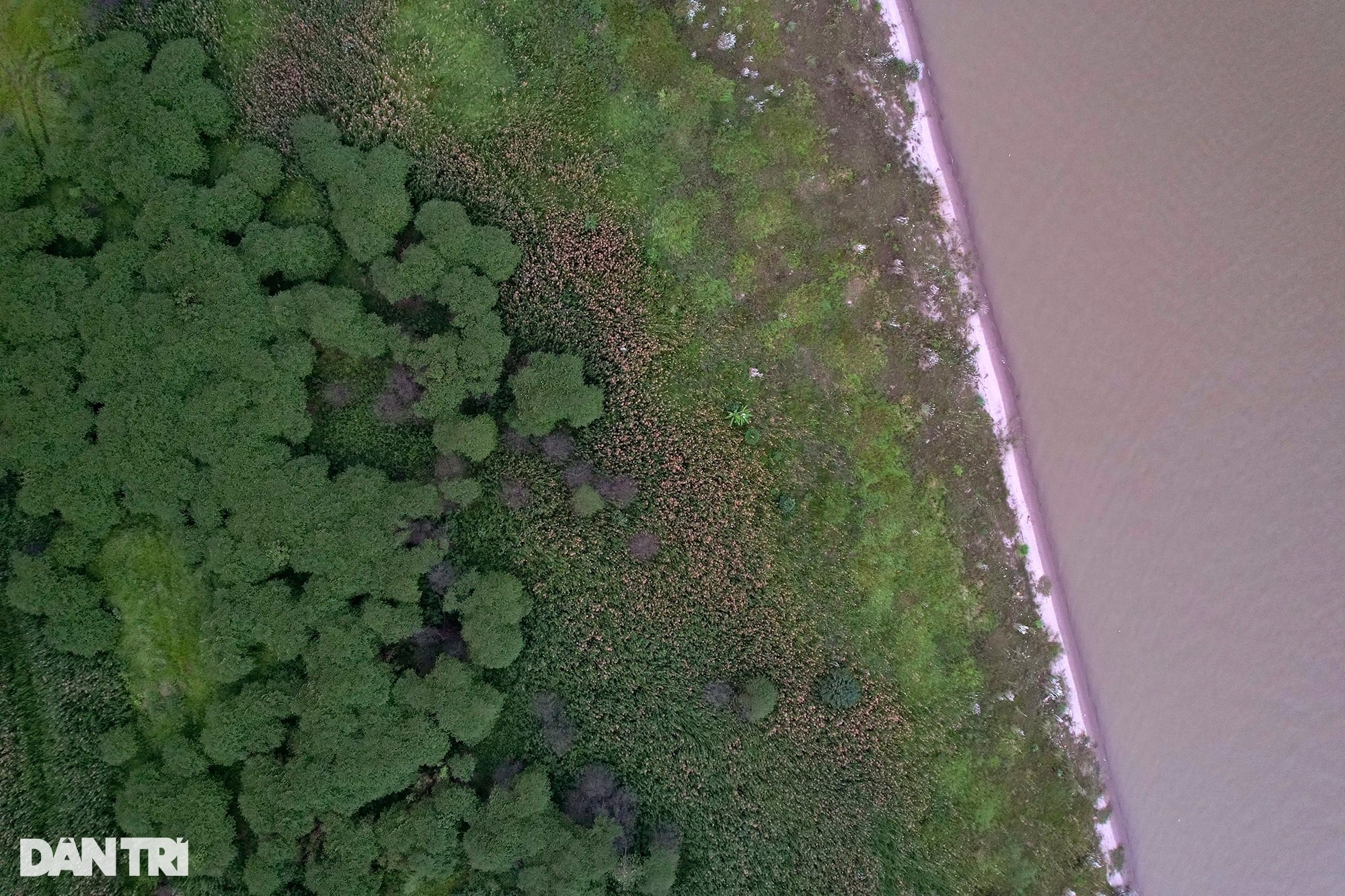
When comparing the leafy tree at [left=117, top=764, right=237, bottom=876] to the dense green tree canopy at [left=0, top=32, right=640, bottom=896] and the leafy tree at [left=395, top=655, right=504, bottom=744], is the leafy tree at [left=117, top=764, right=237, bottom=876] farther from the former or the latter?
the leafy tree at [left=395, top=655, right=504, bottom=744]

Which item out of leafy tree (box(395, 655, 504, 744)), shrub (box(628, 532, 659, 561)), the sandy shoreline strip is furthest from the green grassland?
the sandy shoreline strip

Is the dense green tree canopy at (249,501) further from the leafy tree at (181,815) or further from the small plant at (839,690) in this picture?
the small plant at (839,690)

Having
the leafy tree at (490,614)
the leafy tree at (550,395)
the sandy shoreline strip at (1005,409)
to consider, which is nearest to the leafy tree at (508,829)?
the leafy tree at (490,614)

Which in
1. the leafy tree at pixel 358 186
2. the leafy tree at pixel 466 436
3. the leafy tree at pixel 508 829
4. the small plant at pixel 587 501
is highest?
the leafy tree at pixel 358 186

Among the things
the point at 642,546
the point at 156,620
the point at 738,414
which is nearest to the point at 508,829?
the point at 642,546

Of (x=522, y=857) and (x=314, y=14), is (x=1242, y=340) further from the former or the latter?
(x=314, y=14)

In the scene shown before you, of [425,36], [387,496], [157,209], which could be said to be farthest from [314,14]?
[387,496]

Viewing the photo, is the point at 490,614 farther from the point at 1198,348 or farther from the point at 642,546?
the point at 1198,348
